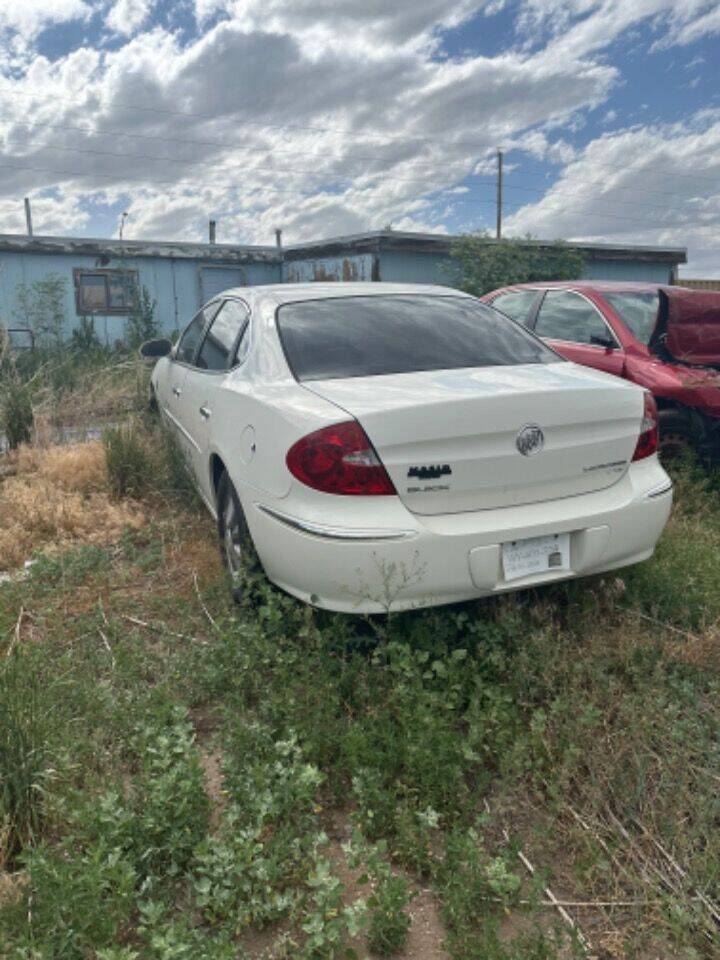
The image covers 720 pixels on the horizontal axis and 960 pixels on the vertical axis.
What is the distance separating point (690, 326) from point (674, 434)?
0.76 meters

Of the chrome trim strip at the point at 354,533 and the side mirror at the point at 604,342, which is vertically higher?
the side mirror at the point at 604,342

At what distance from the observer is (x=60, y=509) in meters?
4.85

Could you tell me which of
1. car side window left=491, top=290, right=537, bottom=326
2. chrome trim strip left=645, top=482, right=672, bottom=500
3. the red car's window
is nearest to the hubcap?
chrome trim strip left=645, top=482, right=672, bottom=500

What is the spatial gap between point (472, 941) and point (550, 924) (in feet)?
0.88

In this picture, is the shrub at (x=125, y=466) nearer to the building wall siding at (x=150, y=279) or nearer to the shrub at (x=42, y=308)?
the shrub at (x=42, y=308)

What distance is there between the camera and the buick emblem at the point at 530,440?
2.73m

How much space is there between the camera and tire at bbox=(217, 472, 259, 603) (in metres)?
3.10

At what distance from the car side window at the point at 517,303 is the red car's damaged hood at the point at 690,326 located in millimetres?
1535

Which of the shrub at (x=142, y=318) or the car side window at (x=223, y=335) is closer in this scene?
the car side window at (x=223, y=335)

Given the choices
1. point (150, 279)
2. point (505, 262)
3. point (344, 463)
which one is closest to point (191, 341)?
point (344, 463)

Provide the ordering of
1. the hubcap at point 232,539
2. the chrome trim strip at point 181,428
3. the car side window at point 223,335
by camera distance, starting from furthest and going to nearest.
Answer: the chrome trim strip at point 181,428 < the car side window at point 223,335 < the hubcap at point 232,539

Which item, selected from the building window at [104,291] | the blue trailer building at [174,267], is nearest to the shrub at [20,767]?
the blue trailer building at [174,267]

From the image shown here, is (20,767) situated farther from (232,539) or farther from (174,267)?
(174,267)

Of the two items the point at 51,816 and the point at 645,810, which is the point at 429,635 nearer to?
the point at 645,810
